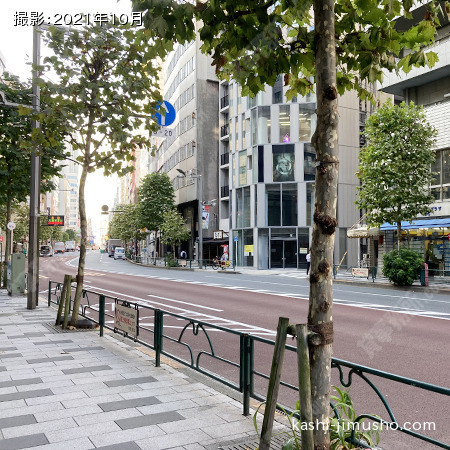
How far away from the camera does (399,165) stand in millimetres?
23031

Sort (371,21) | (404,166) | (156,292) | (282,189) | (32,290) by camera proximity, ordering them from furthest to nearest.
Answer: (282,189) < (404,166) < (156,292) < (32,290) < (371,21)

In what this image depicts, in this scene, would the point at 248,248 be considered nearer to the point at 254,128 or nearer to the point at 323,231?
the point at 254,128

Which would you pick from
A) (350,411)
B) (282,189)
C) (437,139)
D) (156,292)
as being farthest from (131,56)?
(282,189)

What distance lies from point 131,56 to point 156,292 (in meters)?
12.3

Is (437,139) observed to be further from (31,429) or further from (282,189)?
(31,429)

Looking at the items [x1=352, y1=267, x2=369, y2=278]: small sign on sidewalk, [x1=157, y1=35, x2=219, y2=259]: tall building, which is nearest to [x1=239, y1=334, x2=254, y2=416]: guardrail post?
[x1=352, y1=267, x2=369, y2=278]: small sign on sidewalk

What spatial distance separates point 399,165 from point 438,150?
474 cm

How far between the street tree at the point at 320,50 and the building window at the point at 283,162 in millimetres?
36541

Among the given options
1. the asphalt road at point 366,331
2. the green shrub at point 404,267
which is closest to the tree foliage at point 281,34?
the asphalt road at point 366,331

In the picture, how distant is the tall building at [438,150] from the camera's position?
25062mm

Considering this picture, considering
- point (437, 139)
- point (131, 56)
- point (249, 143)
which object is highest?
point (249, 143)

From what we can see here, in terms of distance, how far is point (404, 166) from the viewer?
76.0 ft

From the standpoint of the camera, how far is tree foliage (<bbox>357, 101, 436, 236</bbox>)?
23.1m

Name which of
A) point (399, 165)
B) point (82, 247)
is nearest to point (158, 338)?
point (82, 247)
